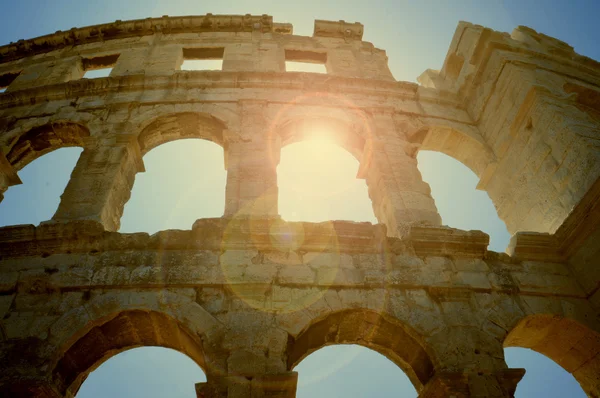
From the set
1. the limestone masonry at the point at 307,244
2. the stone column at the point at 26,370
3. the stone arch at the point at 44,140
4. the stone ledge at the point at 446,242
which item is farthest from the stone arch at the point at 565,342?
the stone arch at the point at 44,140

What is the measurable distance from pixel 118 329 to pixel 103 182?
8.08 feet

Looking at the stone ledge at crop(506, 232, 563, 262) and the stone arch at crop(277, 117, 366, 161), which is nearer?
the stone ledge at crop(506, 232, 563, 262)

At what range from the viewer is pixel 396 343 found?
15.4ft

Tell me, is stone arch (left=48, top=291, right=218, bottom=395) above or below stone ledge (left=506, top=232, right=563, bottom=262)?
below

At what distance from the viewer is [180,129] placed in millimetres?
7781

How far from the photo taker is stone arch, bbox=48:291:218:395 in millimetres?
4203

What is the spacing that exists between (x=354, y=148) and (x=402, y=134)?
913mm

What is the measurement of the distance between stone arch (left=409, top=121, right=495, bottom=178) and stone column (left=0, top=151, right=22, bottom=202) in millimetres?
7128

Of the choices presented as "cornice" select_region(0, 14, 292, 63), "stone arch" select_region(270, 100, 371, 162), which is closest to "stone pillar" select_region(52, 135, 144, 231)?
"stone arch" select_region(270, 100, 371, 162)

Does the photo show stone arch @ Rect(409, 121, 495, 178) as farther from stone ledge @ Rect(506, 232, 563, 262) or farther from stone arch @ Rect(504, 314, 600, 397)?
stone arch @ Rect(504, 314, 600, 397)

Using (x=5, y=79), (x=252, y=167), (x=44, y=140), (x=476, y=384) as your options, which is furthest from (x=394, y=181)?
(x=5, y=79)

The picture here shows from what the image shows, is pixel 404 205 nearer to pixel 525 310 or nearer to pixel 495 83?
pixel 525 310

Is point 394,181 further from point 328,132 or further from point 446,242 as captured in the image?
point 328,132

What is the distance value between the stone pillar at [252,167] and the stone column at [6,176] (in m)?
3.72
